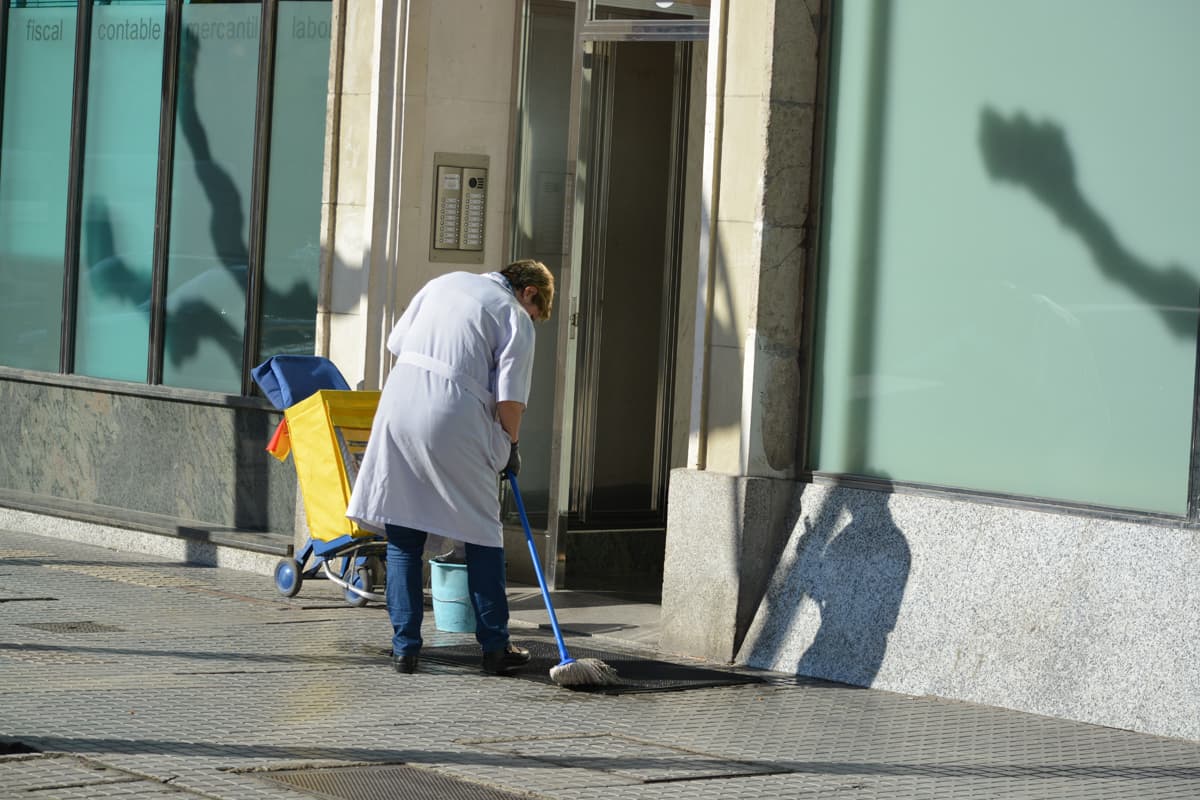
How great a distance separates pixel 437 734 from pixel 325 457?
2917 millimetres

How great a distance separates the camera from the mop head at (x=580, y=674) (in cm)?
765

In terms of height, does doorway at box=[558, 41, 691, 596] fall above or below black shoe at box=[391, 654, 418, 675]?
above

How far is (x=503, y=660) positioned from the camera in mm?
7996

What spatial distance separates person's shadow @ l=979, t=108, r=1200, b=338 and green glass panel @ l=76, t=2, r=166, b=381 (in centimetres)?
591

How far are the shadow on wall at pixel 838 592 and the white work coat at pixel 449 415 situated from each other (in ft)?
4.45

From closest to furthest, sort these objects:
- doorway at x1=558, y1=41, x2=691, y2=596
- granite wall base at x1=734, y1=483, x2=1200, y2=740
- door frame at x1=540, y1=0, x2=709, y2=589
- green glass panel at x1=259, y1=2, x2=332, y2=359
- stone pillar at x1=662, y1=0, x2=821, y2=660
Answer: granite wall base at x1=734, y1=483, x2=1200, y2=740
stone pillar at x1=662, y1=0, x2=821, y2=660
door frame at x1=540, y1=0, x2=709, y2=589
doorway at x1=558, y1=41, x2=691, y2=596
green glass panel at x1=259, y1=2, x2=332, y2=359

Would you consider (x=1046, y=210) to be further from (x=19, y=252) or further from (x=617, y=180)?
(x=19, y=252)

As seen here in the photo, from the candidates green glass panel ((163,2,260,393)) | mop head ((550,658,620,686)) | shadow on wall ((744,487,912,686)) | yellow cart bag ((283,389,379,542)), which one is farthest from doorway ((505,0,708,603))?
mop head ((550,658,620,686))

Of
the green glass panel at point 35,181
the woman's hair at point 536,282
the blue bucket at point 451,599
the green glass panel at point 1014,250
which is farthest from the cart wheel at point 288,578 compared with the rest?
the green glass panel at point 35,181

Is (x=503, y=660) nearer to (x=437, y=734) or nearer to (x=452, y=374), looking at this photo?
(x=452, y=374)

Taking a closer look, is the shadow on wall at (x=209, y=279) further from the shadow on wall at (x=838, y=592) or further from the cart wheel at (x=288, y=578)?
the shadow on wall at (x=838, y=592)

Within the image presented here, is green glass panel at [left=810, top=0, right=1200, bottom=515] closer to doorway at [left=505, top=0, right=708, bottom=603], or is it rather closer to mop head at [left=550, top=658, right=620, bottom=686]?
mop head at [left=550, top=658, right=620, bottom=686]

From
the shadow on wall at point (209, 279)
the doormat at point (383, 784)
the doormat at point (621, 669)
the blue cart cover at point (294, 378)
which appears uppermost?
the shadow on wall at point (209, 279)

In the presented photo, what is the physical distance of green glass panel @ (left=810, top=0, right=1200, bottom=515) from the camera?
7621 mm
